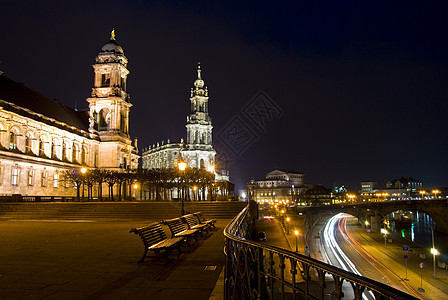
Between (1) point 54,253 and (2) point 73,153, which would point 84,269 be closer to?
(1) point 54,253

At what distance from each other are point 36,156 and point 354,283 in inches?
2082

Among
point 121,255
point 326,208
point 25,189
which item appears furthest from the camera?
point 326,208

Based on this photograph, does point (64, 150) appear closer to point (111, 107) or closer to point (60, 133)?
point (60, 133)

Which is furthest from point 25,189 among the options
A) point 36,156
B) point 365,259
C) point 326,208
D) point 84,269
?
point 326,208

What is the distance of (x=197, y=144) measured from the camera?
95375mm

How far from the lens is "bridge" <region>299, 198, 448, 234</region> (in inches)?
3007

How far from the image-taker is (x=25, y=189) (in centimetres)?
4447

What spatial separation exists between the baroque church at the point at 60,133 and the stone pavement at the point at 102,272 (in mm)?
37335

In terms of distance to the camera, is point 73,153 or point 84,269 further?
point 73,153

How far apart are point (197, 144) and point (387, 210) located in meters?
52.8

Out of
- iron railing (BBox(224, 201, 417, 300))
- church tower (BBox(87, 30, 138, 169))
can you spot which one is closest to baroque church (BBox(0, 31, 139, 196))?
church tower (BBox(87, 30, 138, 169))

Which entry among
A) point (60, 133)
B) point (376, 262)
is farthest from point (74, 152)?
point (376, 262)

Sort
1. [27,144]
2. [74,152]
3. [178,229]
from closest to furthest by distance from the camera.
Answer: [178,229] → [27,144] → [74,152]

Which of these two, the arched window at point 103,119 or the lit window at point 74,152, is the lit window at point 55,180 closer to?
the lit window at point 74,152
